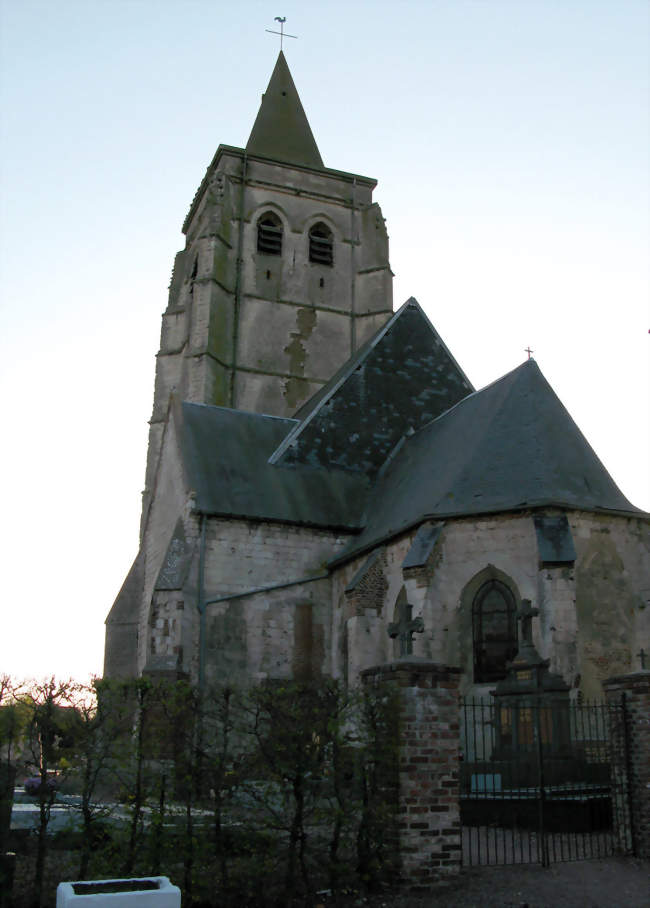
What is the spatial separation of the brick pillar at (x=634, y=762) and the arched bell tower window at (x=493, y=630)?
4.99 m

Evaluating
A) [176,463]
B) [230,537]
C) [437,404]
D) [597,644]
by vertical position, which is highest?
[437,404]

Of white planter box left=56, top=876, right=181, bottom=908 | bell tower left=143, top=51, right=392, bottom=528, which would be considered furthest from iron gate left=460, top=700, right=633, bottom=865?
bell tower left=143, top=51, right=392, bottom=528

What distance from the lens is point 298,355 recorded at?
98.7 feet

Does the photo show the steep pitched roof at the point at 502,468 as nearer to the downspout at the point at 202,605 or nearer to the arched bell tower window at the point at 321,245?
the downspout at the point at 202,605

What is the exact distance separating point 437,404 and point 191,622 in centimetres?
873

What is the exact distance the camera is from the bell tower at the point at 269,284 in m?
29.1

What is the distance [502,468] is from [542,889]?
8.87 m

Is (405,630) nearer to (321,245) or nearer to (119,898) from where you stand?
(119,898)

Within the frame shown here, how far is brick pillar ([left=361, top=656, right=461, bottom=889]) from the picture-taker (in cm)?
762

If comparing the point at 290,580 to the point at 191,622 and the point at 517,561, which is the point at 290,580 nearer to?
the point at 191,622

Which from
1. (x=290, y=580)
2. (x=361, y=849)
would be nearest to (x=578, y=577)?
(x=290, y=580)

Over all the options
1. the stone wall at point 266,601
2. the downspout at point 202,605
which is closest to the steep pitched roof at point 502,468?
the stone wall at point 266,601

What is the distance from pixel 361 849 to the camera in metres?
7.46

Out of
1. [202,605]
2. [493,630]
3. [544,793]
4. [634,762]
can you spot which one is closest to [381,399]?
[202,605]
